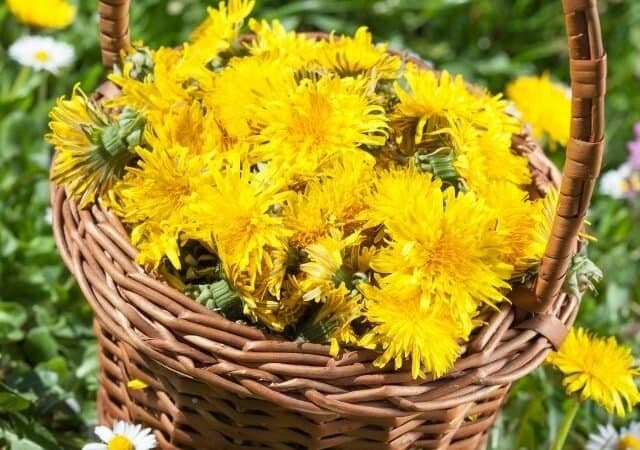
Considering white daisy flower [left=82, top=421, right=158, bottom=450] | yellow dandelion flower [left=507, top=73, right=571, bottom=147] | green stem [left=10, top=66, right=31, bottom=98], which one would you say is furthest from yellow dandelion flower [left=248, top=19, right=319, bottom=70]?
green stem [left=10, top=66, right=31, bottom=98]

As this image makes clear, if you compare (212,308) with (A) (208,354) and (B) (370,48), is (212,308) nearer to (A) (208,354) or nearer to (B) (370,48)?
(A) (208,354)

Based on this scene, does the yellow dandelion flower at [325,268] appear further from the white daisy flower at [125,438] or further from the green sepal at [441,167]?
the white daisy flower at [125,438]

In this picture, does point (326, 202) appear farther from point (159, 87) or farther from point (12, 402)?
point (12, 402)

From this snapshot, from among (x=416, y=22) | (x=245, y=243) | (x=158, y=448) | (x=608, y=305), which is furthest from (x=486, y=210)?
(x=416, y=22)

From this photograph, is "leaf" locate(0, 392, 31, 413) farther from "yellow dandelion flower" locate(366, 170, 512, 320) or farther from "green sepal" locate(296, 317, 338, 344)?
"yellow dandelion flower" locate(366, 170, 512, 320)

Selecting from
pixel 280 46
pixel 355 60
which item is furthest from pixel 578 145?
pixel 280 46
